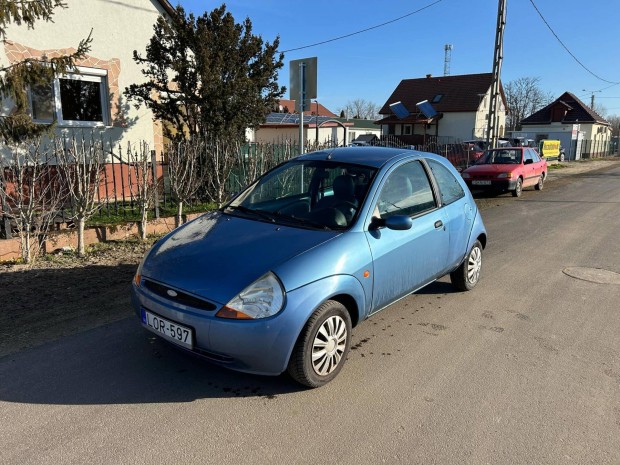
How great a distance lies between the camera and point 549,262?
21.6ft

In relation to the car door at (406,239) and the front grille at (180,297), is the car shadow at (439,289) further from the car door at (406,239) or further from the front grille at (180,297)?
the front grille at (180,297)

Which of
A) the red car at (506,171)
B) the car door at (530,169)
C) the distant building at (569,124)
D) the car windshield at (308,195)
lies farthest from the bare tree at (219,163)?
the distant building at (569,124)

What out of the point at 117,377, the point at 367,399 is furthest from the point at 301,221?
the point at 117,377

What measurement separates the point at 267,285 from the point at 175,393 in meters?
1.03

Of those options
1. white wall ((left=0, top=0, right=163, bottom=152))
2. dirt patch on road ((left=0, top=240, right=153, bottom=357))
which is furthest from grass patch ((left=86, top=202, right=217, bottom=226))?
white wall ((left=0, top=0, right=163, bottom=152))

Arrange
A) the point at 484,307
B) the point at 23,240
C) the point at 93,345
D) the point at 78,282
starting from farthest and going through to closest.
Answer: the point at 23,240 < the point at 78,282 < the point at 484,307 < the point at 93,345

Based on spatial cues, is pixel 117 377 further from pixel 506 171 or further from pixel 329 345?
pixel 506 171

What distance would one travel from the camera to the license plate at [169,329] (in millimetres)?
2979

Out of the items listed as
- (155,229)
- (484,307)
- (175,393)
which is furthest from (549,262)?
(155,229)

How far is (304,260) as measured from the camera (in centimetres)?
307

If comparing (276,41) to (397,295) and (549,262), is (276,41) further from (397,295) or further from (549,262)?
(397,295)

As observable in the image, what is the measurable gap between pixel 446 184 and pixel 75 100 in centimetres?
869

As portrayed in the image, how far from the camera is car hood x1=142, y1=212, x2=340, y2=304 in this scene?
2.96m

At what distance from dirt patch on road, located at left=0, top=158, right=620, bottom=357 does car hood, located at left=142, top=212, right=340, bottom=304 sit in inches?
51.7
